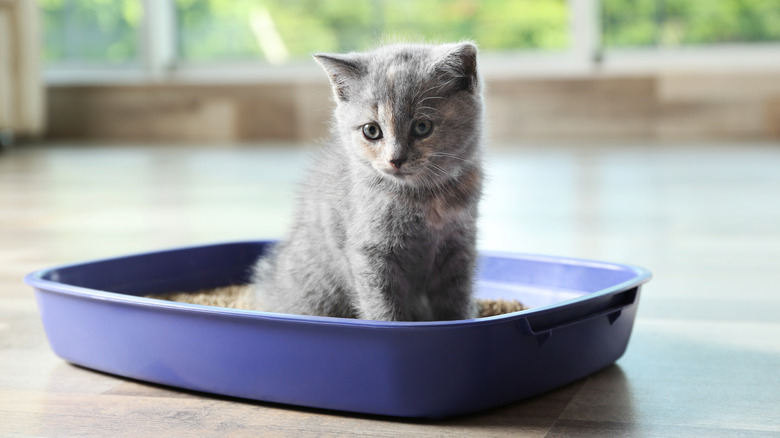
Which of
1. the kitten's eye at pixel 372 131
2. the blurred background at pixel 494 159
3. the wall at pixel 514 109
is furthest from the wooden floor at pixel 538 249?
the wall at pixel 514 109

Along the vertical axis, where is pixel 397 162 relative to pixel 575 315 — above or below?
above

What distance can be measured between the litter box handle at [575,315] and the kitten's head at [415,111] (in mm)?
202

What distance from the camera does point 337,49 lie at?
4.66 m

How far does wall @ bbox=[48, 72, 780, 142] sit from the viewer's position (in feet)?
15.6

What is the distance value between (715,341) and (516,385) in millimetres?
417

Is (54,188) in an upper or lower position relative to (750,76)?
lower

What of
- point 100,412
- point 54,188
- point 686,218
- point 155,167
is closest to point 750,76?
point 686,218

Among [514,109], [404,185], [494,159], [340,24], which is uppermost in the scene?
[340,24]

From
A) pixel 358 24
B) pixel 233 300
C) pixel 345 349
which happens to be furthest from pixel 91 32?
pixel 345 349

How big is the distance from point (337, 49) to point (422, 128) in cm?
367

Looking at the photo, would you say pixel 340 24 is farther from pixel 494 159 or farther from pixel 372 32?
pixel 494 159

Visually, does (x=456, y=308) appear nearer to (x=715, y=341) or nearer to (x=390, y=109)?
(x=390, y=109)

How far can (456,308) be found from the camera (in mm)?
1192

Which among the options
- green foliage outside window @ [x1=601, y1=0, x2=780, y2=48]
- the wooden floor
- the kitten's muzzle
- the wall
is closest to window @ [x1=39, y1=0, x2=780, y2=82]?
green foliage outside window @ [x1=601, y1=0, x2=780, y2=48]
